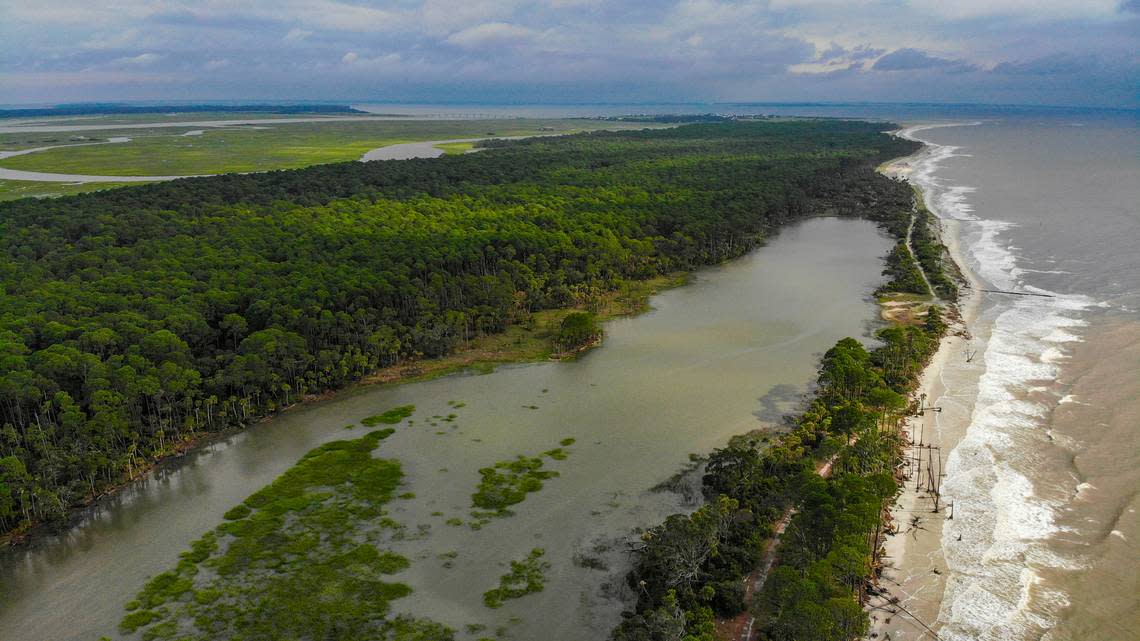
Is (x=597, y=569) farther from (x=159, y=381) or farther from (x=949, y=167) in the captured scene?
(x=949, y=167)

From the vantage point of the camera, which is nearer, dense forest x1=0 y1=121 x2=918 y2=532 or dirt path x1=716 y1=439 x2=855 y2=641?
dirt path x1=716 y1=439 x2=855 y2=641

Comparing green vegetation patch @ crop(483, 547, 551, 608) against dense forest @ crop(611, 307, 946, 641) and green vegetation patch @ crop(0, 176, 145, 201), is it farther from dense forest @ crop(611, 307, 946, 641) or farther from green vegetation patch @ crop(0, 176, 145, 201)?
green vegetation patch @ crop(0, 176, 145, 201)

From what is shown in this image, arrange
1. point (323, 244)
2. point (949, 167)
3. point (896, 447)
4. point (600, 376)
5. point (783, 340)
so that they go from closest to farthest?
point (896, 447), point (600, 376), point (783, 340), point (323, 244), point (949, 167)

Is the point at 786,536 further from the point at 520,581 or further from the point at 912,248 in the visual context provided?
the point at 912,248

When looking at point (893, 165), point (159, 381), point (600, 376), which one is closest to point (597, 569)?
point (600, 376)

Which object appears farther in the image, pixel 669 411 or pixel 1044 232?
pixel 1044 232

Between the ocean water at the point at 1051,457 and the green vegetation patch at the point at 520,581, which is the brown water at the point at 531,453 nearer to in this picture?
the green vegetation patch at the point at 520,581

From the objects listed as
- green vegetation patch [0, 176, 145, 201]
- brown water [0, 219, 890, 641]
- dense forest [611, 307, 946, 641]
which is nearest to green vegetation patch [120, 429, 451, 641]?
brown water [0, 219, 890, 641]
